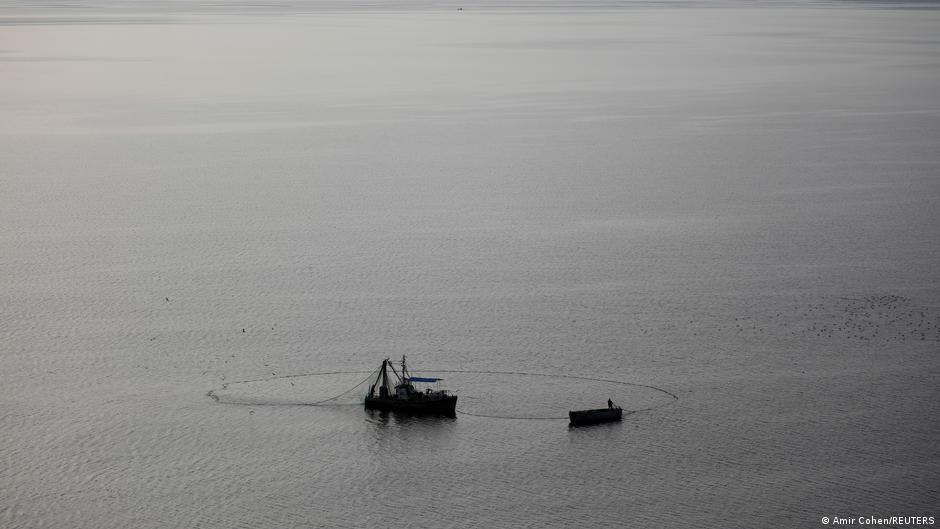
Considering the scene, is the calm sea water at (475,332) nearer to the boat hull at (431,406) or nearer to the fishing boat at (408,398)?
the boat hull at (431,406)

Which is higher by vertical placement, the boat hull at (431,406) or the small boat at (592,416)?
the boat hull at (431,406)

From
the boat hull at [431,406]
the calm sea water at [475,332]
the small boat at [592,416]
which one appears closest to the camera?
the calm sea water at [475,332]

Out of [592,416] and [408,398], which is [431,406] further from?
[592,416]

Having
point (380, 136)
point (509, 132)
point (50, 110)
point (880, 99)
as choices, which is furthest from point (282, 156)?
point (880, 99)

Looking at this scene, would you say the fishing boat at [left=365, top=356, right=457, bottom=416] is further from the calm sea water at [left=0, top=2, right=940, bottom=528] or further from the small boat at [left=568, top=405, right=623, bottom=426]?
the small boat at [left=568, top=405, right=623, bottom=426]

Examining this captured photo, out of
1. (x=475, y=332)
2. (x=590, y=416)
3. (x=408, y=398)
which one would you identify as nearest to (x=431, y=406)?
(x=408, y=398)

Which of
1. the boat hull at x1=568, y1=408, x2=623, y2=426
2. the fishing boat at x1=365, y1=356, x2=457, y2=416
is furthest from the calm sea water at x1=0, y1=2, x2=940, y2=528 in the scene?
the fishing boat at x1=365, y1=356, x2=457, y2=416

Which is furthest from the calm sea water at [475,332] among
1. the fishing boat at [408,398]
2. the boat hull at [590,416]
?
the fishing boat at [408,398]

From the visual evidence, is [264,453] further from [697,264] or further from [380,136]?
[380,136]
